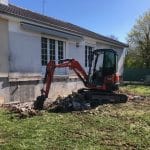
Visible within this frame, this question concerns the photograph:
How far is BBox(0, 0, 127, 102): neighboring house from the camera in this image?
48.7 feet

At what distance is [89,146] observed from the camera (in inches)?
312

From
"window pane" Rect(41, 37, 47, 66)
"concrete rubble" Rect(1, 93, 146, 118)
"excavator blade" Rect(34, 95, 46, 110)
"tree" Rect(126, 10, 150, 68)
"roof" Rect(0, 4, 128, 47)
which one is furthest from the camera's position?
"tree" Rect(126, 10, 150, 68)

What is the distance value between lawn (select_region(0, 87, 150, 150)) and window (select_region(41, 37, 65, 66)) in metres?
5.58

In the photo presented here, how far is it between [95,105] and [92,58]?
2705 millimetres

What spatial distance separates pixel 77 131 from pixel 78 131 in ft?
0.09

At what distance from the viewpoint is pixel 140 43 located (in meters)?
52.1

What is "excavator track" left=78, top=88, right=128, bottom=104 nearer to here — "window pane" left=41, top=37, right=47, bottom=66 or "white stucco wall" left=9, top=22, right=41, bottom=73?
"white stucco wall" left=9, top=22, right=41, bottom=73

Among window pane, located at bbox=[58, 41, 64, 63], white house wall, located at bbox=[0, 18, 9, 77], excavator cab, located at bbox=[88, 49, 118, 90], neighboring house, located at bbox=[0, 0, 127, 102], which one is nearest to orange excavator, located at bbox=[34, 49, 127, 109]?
excavator cab, located at bbox=[88, 49, 118, 90]

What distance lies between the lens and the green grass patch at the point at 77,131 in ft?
26.3

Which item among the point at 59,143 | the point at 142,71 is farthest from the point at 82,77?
the point at 142,71

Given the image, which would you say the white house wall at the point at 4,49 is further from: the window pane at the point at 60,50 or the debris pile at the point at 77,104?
the window pane at the point at 60,50

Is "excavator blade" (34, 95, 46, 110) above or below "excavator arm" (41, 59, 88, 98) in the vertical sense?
below

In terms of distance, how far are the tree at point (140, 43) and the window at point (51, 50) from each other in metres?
32.6

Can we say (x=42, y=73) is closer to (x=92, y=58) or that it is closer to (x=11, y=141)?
(x=92, y=58)
